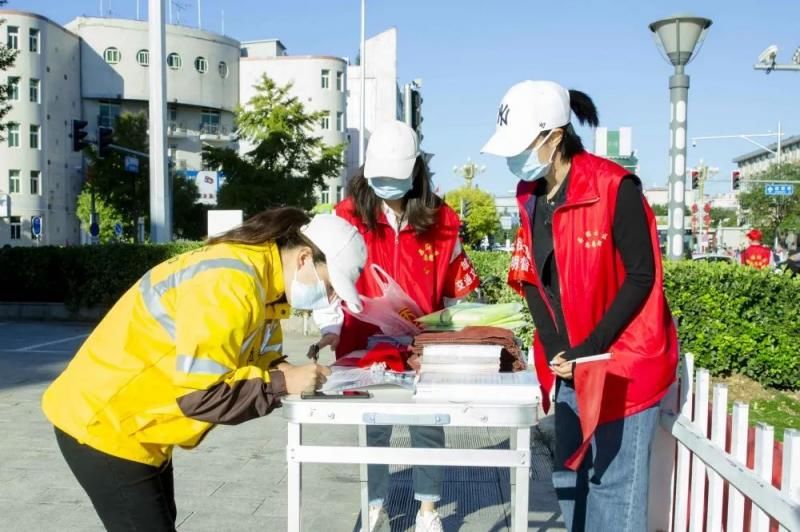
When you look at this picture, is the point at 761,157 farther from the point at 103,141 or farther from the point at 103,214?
the point at 103,141

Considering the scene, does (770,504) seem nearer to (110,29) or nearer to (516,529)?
(516,529)

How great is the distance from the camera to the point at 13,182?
200 ft

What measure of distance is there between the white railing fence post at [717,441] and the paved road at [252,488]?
1.86 m

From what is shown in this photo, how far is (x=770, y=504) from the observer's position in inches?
90.8

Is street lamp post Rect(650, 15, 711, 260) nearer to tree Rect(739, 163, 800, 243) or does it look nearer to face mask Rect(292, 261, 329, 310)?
face mask Rect(292, 261, 329, 310)

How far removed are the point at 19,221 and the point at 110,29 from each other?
18.1 metres

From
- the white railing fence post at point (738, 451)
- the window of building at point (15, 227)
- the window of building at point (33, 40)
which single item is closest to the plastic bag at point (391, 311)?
the white railing fence post at point (738, 451)

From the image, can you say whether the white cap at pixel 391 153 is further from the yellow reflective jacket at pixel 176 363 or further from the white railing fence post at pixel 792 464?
the white railing fence post at pixel 792 464

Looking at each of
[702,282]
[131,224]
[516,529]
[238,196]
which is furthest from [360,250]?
[131,224]

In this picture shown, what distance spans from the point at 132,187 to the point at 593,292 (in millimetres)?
50944

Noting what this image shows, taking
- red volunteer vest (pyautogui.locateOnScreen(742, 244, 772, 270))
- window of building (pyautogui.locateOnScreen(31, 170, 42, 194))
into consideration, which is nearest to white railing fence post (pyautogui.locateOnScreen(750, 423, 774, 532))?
red volunteer vest (pyautogui.locateOnScreen(742, 244, 772, 270))

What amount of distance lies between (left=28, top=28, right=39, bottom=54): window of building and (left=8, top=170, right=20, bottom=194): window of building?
9063 mm

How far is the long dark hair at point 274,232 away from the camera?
8.28ft

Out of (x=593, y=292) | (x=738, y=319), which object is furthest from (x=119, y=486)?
(x=738, y=319)
